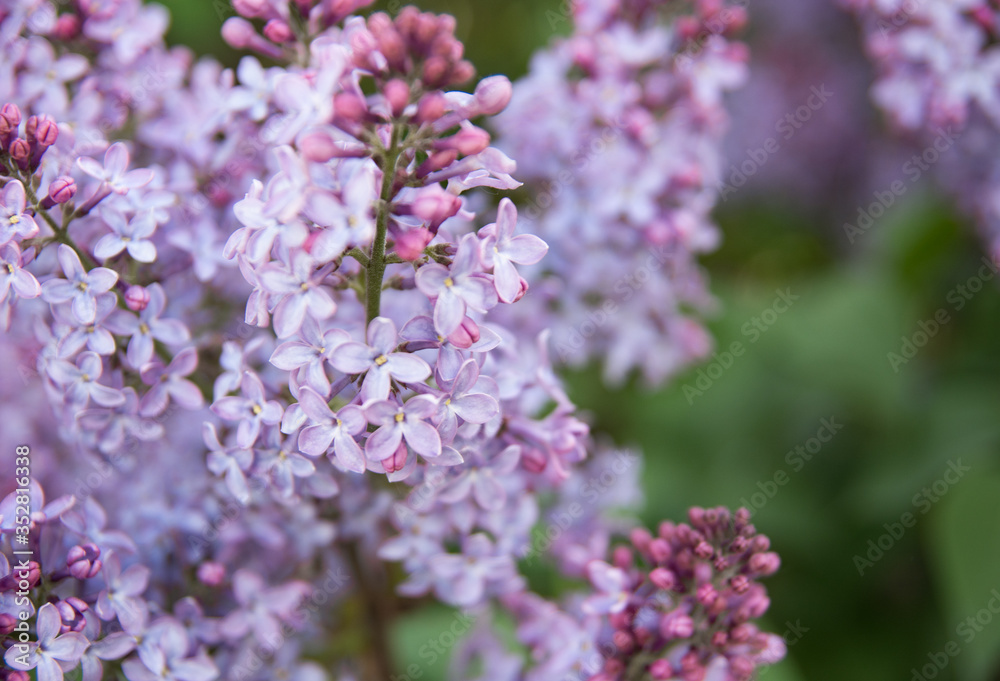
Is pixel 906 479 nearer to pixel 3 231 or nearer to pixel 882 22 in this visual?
pixel 882 22

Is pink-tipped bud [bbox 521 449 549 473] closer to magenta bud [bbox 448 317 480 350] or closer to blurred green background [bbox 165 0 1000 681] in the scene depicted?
magenta bud [bbox 448 317 480 350]

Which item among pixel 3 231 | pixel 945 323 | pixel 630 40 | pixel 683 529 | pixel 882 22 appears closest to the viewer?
pixel 3 231

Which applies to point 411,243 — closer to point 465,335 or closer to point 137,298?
point 465,335

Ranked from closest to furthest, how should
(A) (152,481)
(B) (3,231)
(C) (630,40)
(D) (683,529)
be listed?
1. (B) (3,231)
2. (D) (683,529)
3. (A) (152,481)
4. (C) (630,40)

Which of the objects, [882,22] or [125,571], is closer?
[125,571]

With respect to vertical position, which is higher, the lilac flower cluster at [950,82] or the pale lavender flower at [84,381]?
the lilac flower cluster at [950,82]

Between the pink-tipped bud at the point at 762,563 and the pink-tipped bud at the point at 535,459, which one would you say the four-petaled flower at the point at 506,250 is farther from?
the pink-tipped bud at the point at 762,563

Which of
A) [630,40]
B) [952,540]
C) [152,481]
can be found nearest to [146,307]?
[152,481]

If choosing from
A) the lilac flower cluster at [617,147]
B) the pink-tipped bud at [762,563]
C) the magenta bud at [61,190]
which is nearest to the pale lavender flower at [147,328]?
the magenta bud at [61,190]

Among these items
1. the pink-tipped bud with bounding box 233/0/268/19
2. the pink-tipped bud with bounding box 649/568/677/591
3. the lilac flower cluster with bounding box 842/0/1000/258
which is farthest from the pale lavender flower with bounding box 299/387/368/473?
the lilac flower cluster with bounding box 842/0/1000/258
